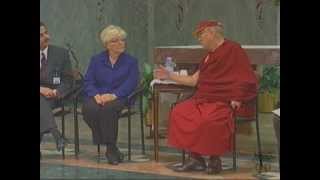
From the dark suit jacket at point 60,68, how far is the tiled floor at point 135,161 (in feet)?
0.99

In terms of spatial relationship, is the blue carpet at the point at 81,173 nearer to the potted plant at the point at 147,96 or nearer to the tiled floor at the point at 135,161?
the tiled floor at the point at 135,161

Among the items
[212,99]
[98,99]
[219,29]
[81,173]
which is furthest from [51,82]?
[219,29]

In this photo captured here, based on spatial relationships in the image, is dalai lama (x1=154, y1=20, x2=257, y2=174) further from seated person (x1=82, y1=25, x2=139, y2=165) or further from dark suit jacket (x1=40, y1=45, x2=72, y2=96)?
dark suit jacket (x1=40, y1=45, x2=72, y2=96)

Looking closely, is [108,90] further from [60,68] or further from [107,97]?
[60,68]

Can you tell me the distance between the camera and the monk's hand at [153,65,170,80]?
6166mm

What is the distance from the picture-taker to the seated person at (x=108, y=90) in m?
6.27

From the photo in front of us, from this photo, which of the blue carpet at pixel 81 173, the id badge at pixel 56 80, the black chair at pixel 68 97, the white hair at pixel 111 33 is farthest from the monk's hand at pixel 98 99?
the blue carpet at pixel 81 173

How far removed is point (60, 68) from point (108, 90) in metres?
0.51

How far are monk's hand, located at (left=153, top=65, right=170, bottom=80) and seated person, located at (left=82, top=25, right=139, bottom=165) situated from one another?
0.21 metres

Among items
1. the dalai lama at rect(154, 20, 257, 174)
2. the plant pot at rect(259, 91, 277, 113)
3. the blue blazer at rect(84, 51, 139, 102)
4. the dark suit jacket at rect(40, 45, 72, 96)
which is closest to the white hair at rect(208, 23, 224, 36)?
the dalai lama at rect(154, 20, 257, 174)

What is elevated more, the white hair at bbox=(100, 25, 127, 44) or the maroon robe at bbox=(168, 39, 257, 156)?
the white hair at bbox=(100, 25, 127, 44)
